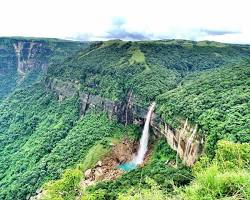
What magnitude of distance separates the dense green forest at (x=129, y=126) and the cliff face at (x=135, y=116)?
143 centimetres

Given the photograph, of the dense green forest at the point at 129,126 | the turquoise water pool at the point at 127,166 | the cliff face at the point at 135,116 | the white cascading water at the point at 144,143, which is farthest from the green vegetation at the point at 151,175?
the turquoise water pool at the point at 127,166

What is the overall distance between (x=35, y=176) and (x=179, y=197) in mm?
76074

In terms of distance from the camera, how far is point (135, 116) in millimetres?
97688

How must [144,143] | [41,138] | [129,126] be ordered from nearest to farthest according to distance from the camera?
[144,143]
[129,126]
[41,138]

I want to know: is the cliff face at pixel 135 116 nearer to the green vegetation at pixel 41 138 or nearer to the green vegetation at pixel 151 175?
the green vegetation at pixel 151 175

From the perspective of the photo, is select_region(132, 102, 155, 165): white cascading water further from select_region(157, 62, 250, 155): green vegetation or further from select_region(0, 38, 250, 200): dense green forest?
select_region(157, 62, 250, 155): green vegetation

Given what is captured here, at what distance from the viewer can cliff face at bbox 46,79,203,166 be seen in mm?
67688

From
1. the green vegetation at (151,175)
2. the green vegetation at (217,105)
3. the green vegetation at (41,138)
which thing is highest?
the green vegetation at (217,105)

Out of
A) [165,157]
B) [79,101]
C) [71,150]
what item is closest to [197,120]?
[165,157]

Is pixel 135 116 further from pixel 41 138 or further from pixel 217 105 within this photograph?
pixel 217 105

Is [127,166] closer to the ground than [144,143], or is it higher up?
closer to the ground

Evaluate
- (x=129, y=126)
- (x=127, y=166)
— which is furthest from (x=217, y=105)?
(x=129, y=126)

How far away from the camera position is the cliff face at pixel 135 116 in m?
67.7

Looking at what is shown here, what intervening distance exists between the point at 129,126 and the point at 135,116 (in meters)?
2.88
